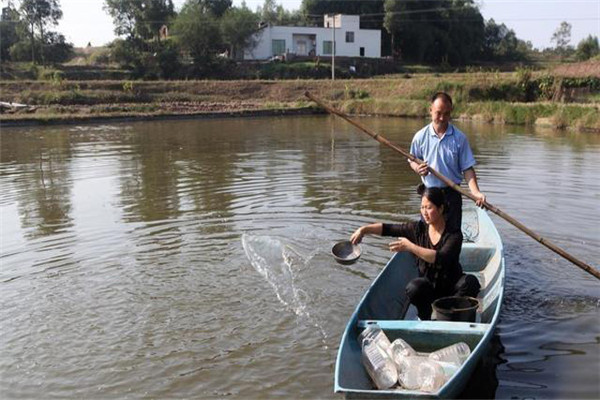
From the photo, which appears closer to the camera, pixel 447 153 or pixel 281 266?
pixel 447 153

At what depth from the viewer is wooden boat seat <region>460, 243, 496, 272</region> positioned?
20.9 feet

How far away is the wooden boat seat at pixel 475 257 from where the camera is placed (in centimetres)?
638

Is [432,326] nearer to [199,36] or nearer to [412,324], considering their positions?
[412,324]

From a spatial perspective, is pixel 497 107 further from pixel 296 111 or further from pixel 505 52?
pixel 505 52

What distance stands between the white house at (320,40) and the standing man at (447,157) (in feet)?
160

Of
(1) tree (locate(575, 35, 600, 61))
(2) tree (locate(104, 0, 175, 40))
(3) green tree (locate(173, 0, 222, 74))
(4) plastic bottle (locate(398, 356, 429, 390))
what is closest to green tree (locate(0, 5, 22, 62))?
(2) tree (locate(104, 0, 175, 40))

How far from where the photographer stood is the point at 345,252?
5.31 metres

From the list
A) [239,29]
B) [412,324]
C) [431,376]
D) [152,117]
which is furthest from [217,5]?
[431,376]

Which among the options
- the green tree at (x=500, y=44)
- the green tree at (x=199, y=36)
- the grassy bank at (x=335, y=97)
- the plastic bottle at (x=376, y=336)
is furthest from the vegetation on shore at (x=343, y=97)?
the green tree at (x=500, y=44)

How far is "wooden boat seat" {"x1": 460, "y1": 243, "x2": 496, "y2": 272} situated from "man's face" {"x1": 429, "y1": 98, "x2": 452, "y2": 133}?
6.04 feet

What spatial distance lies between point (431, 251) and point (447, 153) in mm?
1011

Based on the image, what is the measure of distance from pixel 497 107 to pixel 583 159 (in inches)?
445

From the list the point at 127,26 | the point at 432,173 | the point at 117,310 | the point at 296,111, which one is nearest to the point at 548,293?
the point at 432,173

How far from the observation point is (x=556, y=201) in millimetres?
10117
